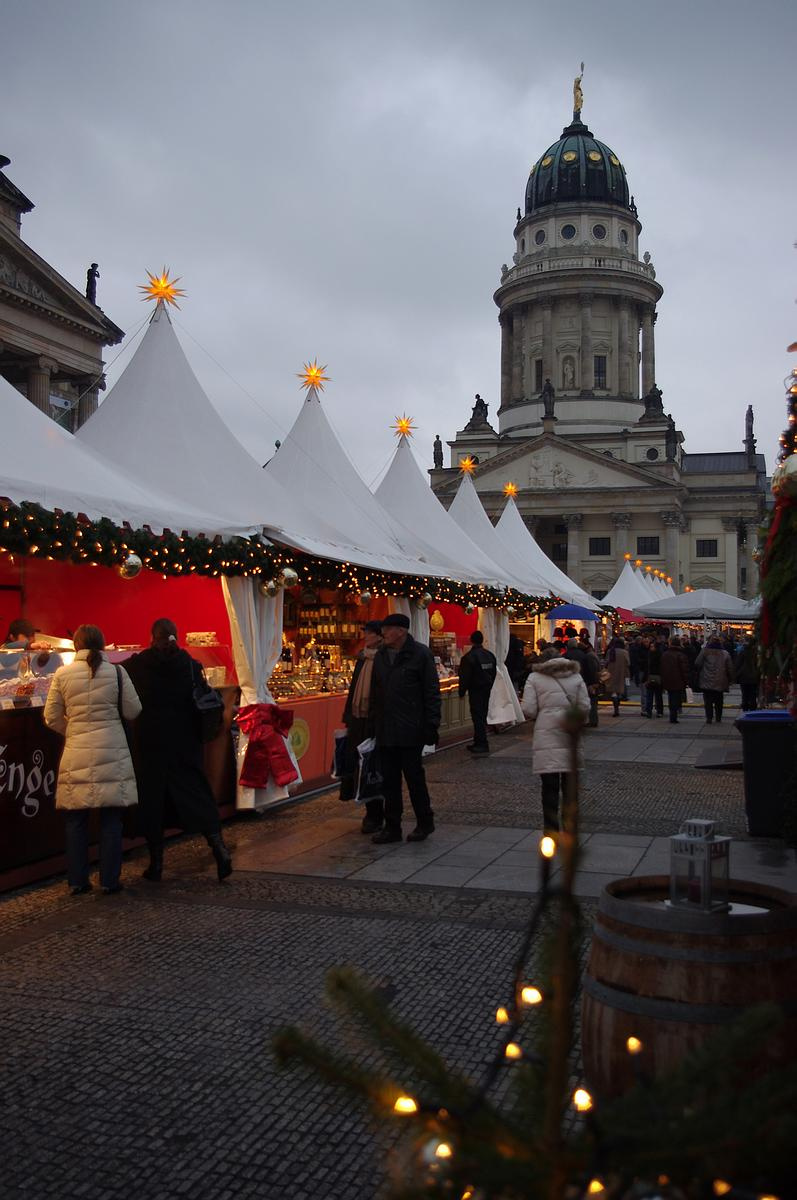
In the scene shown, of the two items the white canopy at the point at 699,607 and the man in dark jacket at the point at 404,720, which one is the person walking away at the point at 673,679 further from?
the man in dark jacket at the point at 404,720

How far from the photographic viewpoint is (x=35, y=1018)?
4.65 meters

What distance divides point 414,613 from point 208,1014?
10.9 metres

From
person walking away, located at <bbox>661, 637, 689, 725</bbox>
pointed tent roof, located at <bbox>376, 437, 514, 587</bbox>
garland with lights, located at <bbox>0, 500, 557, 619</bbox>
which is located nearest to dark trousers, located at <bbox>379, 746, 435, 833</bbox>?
garland with lights, located at <bbox>0, 500, 557, 619</bbox>

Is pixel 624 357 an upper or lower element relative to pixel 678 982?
upper

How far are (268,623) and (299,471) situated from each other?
565cm

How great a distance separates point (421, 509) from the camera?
19906mm

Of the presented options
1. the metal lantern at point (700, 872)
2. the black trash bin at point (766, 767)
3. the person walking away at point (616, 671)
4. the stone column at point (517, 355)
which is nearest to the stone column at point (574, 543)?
the stone column at point (517, 355)

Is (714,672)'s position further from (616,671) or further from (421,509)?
(421,509)

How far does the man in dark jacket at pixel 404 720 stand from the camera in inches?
329

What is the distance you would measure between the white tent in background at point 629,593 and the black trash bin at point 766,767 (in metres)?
26.7

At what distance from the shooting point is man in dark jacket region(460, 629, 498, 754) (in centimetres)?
1446

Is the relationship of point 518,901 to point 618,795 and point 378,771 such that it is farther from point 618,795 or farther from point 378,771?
point 618,795

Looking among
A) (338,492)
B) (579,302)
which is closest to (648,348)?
(579,302)

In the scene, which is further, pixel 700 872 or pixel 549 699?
pixel 549 699
